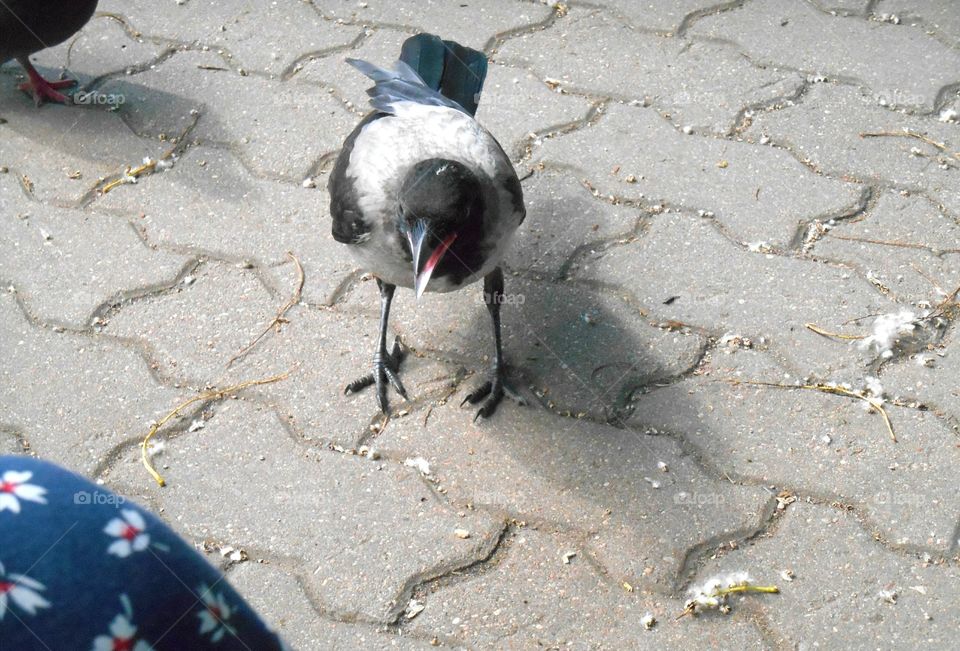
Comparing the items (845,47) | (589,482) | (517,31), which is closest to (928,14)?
(845,47)

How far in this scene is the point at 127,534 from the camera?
122 centimetres

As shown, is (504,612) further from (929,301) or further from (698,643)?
(929,301)

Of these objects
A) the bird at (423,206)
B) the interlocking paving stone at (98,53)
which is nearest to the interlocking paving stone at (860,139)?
the bird at (423,206)

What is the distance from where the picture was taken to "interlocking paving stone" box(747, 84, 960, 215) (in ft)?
12.8

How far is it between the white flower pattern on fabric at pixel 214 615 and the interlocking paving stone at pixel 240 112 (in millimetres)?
2896

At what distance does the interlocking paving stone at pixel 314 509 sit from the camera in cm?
269

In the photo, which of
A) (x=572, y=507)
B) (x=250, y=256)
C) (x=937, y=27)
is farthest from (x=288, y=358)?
(x=937, y=27)

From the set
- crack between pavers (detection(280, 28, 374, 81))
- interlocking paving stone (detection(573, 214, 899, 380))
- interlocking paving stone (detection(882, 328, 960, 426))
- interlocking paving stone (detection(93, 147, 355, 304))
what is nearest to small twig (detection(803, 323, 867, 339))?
interlocking paving stone (detection(573, 214, 899, 380))

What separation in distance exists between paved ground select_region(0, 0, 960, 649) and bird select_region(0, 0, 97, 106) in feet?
0.40

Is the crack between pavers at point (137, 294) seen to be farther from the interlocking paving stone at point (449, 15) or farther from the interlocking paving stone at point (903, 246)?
the interlocking paving stone at point (903, 246)

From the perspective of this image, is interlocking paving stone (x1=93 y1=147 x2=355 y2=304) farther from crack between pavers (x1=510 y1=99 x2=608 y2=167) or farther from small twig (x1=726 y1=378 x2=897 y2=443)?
small twig (x1=726 y1=378 x2=897 y2=443)

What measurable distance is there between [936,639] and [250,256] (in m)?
2.58

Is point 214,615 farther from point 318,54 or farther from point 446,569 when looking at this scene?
point 318,54

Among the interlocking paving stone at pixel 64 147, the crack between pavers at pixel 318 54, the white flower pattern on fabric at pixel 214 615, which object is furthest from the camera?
the crack between pavers at pixel 318 54
